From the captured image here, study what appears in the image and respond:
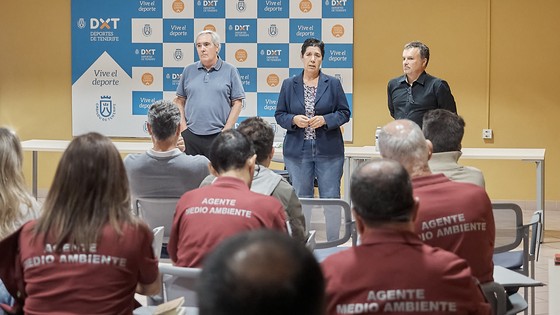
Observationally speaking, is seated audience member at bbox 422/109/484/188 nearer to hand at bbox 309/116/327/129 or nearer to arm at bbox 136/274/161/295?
arm at bbox 136/274/161/295

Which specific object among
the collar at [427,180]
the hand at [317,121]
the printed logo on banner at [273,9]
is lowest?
the collar at [427,180]

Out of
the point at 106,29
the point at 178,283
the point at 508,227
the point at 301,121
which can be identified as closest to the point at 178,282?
the point at 178,283

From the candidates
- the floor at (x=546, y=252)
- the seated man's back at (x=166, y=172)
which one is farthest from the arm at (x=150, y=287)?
the floor at (x=546, y=252)

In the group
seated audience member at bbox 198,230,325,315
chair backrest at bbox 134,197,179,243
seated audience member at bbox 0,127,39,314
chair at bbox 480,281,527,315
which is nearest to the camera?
seated audience member at bbox 198,230,325,315

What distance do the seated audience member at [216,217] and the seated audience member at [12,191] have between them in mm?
622

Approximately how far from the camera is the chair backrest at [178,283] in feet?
8.74

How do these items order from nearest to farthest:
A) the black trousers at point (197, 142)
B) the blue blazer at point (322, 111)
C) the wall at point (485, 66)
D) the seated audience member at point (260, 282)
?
the seated audience member at point (260, 282) → the blue blazer at point (322, 111) → the black trousers at point (197, 142) → the wall at point (485, 66)

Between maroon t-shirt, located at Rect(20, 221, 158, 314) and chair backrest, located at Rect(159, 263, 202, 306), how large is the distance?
239mm

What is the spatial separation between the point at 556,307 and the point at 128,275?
1.37m

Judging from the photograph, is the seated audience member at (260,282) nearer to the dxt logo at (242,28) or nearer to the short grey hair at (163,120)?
the short grey hair at (163,120)

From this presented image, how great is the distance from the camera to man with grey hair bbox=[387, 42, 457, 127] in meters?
5.55

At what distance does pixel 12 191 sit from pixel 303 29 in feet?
18.1

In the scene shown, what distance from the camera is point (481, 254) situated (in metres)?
2.75

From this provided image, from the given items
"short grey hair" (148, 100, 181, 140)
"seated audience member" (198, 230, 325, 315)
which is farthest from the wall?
"seated audience member" (198, 230, 325, 315)
